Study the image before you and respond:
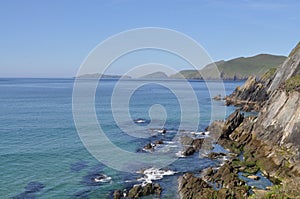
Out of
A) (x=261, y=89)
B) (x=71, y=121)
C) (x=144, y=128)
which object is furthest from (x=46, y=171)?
(x=261, y=89)

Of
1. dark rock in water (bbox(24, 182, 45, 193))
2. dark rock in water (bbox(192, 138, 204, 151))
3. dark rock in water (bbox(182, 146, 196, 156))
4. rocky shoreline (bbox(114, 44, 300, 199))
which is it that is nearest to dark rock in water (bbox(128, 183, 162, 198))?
rocky shoreline (bbox(114, 44, 300, 199))

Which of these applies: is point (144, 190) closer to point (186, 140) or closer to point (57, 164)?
point (57, 164)

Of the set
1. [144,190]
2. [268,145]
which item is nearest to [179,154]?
[268,145]

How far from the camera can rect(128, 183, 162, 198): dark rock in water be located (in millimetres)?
31908

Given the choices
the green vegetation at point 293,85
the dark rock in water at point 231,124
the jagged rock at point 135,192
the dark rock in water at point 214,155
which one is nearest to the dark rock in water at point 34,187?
the jagged rock at point 135,192

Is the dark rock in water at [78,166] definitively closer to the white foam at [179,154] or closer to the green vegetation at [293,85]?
the white foam at [179,154]

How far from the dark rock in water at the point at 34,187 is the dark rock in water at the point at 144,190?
10114 mm

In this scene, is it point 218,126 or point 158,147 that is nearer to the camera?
point 158,147

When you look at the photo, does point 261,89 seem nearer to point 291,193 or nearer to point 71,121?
point 71,121

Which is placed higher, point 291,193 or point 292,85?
point 292,85

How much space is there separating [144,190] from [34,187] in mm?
12244

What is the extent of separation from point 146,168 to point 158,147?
11519mm

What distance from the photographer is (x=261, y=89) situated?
342ft

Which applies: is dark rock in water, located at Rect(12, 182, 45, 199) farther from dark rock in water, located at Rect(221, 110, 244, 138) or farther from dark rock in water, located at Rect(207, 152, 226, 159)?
dark rock in water, located at Rect(221, 110, 244, 138)
